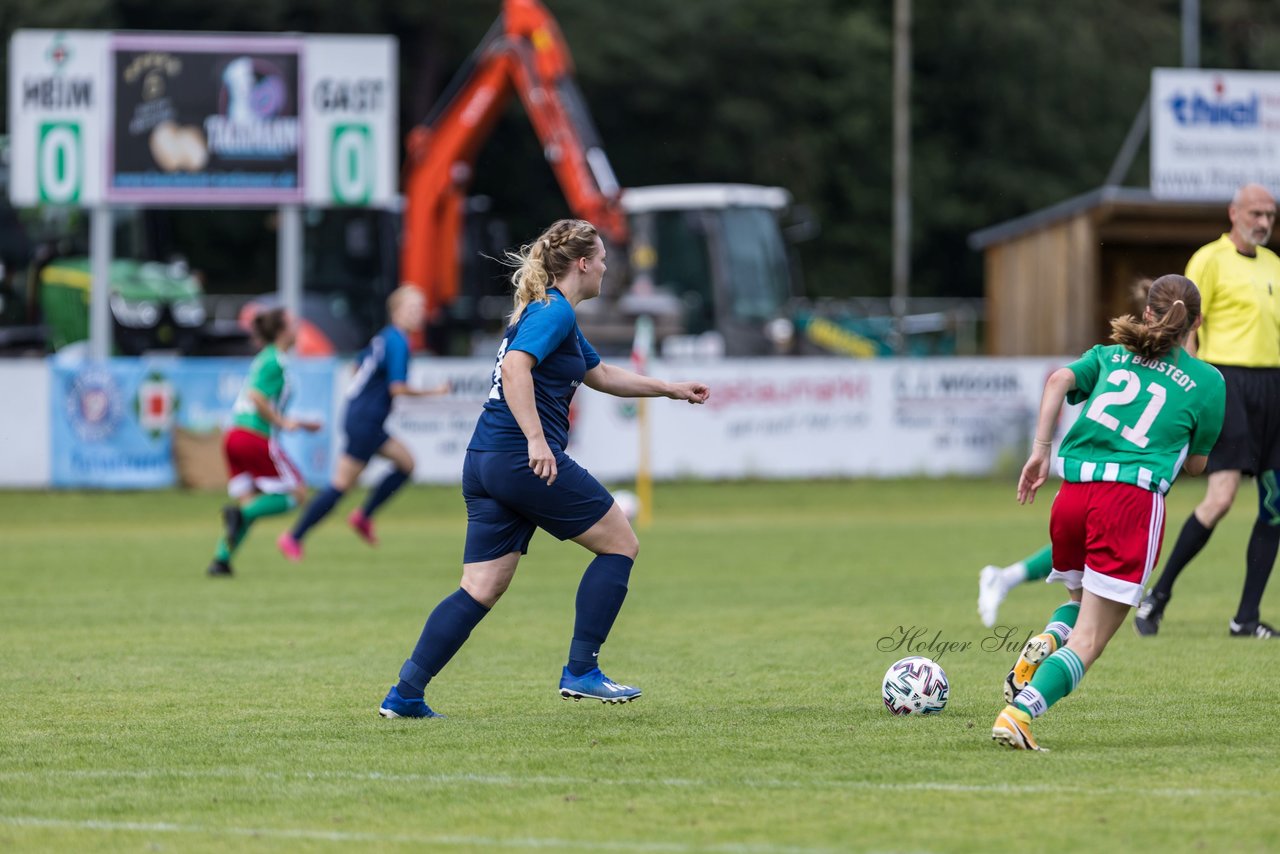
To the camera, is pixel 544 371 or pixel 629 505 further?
pixel 629 505

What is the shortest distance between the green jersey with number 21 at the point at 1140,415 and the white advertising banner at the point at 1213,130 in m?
21.3

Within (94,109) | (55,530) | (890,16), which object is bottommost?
(55,530)

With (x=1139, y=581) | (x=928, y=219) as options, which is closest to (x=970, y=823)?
(x=1139, y=581)

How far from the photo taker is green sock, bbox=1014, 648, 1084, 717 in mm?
6277

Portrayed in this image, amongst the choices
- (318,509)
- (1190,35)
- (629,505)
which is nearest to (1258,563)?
(318,509)

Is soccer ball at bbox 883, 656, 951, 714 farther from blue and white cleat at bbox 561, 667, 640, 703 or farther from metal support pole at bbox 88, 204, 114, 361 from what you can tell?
metal support pole at bbox 88, 204, 114, 361

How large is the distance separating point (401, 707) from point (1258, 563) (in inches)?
184

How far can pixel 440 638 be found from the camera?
710 centimetres

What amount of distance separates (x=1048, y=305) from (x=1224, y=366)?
1734cm

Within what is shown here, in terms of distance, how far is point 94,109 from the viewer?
2312cm

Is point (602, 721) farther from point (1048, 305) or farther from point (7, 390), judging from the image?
point (1048, 305)

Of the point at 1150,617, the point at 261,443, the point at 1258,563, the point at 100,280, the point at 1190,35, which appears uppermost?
the point at 1190,35

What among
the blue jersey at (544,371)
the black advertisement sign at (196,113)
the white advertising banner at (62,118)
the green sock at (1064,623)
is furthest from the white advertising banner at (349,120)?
the green sock at (1064,623)

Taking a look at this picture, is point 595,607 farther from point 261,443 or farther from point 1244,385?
point 261,443
